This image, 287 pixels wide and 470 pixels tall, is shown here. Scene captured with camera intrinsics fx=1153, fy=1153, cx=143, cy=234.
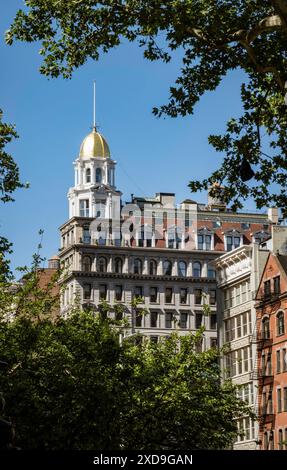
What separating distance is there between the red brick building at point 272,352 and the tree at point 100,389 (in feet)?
138

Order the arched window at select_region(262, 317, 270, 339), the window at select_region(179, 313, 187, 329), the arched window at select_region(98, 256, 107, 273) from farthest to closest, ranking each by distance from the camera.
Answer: the arched window at select_region(98, 256, 107, 273)
the window at select_region(179, 313, 187, 329)
the arched window at select_region(262, 317, 270, 339)

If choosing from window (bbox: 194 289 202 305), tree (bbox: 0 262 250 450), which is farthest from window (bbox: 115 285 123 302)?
tree (bbox: 0 262 250 450)

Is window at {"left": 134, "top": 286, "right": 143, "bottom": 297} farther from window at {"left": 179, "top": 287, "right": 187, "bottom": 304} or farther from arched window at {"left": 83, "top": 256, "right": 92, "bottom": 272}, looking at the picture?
arched window at {"left": 83, "top": 256, "right": 92, "bottom": 272}

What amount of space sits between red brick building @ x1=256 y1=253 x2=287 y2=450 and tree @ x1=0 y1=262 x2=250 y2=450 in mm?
42009

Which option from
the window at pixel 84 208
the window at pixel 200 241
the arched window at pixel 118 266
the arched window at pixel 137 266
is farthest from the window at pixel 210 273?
the window at pixel 84 208

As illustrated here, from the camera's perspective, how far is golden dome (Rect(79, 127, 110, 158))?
15312 cm

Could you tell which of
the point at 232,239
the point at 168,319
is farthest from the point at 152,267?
the point at 232,239

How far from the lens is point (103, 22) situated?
2805 cm

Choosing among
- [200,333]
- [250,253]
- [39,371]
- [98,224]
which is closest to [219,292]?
[250,253]

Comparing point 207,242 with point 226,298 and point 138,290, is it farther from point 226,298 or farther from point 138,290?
point 226,298

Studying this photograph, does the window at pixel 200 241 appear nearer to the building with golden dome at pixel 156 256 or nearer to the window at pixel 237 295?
the building with golden dome at pixel 156 256

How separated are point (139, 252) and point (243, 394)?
3968 centimetres

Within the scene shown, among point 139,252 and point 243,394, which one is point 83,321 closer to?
point 243,394

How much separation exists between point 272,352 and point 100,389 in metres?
53.8
